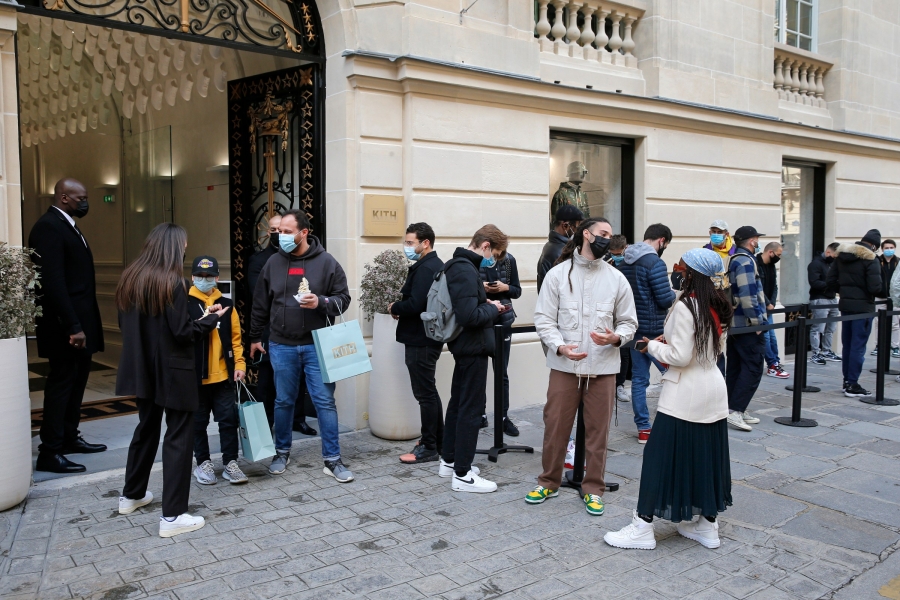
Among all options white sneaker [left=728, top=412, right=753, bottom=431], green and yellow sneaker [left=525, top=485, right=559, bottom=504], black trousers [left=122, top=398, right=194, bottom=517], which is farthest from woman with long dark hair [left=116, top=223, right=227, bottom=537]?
white sneaker [left=728, top=412, right=753, bottom=431]

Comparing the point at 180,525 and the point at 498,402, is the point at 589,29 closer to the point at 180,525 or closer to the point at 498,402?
the point at 498,402

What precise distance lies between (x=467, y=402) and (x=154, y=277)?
7.39 feet

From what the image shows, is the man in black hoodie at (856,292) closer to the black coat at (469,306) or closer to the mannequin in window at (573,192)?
the mannequin in window at (573,192)

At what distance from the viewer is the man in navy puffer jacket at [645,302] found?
670 centimetres

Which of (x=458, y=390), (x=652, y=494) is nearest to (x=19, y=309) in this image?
(x=458, y=390)

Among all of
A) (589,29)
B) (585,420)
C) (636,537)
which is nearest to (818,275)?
(589,29)

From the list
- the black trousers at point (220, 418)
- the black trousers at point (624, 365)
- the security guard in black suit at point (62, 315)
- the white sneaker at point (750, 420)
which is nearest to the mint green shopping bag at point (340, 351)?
the black trousers at point (220, 418)

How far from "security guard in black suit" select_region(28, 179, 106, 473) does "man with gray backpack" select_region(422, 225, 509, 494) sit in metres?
2.71

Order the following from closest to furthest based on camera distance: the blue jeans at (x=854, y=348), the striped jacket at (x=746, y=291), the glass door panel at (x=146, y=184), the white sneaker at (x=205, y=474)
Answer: the white sneaker at (x=205, y=474)
the striped jacket at (x=746, y=291)
the blue jeans at (x=854, y=348)
the glass door panel at (x=146, y=184)

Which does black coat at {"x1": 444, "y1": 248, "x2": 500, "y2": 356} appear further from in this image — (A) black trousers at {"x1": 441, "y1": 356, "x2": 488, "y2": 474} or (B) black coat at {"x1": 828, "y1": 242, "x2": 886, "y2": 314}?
(B) black coat at {"x1": 828, "y1": 242, "x2": 886, "y2": 314}

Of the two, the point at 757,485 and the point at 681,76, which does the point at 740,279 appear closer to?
the point at 757,485

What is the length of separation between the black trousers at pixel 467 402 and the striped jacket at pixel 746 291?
10.2 ft

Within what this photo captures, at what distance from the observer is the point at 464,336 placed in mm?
5379

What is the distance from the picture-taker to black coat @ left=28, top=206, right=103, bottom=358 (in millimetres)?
5684
